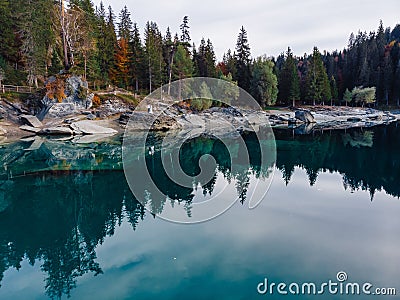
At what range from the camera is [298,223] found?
35.3 ft

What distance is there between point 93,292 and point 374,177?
645 inches

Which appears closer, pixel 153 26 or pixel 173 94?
pixel 173 94

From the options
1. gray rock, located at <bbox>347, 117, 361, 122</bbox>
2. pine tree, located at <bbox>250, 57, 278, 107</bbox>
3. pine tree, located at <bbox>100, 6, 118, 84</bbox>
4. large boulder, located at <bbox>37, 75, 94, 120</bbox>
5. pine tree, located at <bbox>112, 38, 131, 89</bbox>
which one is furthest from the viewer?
pine tree, located at <bbox>250, 57, 278, 107</bbox>

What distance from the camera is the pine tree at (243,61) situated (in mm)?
67250

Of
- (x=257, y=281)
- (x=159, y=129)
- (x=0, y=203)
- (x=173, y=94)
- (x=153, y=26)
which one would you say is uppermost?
(x=153, y=26)

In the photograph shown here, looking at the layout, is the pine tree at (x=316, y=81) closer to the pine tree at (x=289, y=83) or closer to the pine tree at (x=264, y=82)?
the pine tree at (x=289, y=83)

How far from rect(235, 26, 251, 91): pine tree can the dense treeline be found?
22 cm

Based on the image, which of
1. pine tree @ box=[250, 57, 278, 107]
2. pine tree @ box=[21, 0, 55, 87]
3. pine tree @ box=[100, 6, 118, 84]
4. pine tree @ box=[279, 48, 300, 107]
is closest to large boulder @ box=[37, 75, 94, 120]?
pine tree @ box=[21, 0, 55, 87]

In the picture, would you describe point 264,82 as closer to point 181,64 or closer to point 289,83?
point 289,83

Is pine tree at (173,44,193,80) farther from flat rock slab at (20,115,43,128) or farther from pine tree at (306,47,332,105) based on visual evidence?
pine tree at (306,47,332,105)

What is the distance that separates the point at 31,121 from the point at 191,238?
33.9 metres

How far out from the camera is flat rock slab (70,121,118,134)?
36.7 m

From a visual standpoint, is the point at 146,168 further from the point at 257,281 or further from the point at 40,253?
the point at 257,281

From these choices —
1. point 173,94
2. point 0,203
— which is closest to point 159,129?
point 173,94
